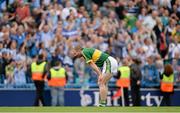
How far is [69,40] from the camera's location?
26031 mm

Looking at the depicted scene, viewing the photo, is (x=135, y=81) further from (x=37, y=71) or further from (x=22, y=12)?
(x=22, y=12)

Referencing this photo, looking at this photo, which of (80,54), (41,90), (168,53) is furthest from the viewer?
(168,53)

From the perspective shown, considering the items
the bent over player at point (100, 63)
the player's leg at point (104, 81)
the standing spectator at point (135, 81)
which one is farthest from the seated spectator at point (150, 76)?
the player's leg at point (104, 81)

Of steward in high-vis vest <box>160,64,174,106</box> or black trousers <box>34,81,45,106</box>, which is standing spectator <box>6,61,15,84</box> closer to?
black trousers <box>34,81,45,106</box>

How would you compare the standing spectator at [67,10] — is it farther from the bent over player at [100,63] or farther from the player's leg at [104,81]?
the player's leg at [104,81]

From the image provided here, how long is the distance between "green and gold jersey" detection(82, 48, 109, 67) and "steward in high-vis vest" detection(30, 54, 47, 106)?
4811mm

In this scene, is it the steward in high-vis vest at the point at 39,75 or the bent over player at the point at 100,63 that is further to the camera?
the steward in high-vis vest at the point at 39,75

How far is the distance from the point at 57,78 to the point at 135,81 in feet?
8.72

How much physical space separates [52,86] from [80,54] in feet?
17.9

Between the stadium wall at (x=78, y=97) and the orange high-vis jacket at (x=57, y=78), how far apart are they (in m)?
0.49

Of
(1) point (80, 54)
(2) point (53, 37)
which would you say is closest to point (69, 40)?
(2) point (53, 37)

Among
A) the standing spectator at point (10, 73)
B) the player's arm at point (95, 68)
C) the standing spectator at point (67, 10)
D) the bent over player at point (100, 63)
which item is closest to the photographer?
the player's arm at point (95, 68)

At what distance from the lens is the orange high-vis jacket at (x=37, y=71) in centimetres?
2458

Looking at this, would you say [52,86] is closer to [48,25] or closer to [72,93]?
[72,93]
